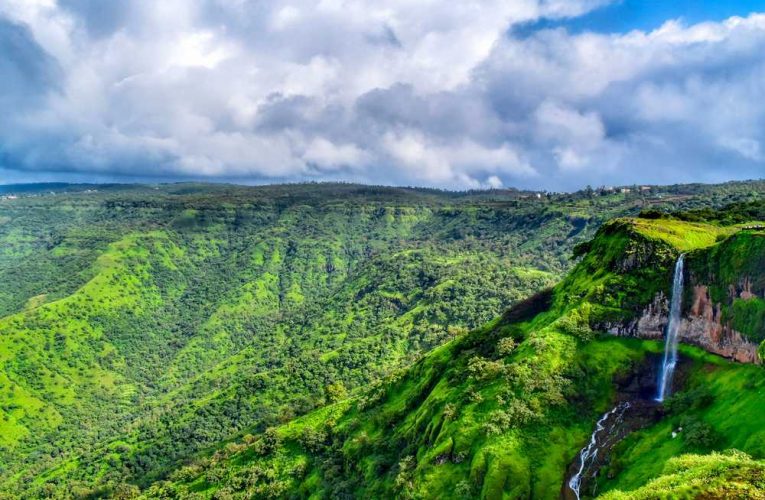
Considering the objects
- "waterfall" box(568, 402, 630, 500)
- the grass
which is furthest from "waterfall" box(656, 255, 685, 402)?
"waterfall" box(568, 402, 630, 500)

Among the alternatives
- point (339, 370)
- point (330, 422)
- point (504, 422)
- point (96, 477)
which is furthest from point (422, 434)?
point (96, 477)

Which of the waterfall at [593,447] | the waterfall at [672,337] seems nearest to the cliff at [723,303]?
the waterfall at [672,337]

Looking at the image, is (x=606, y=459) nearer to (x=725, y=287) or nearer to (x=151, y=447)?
(x=725, y=287)

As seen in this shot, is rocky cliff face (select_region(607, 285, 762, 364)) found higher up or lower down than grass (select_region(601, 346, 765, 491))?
higher up

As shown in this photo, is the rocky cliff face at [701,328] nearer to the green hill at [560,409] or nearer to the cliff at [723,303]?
the cliff at [723,303]

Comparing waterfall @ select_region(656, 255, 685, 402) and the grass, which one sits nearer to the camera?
the grass

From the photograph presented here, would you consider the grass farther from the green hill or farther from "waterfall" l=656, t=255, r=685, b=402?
"waterfall" l=656, t=255, r=685, b=402
